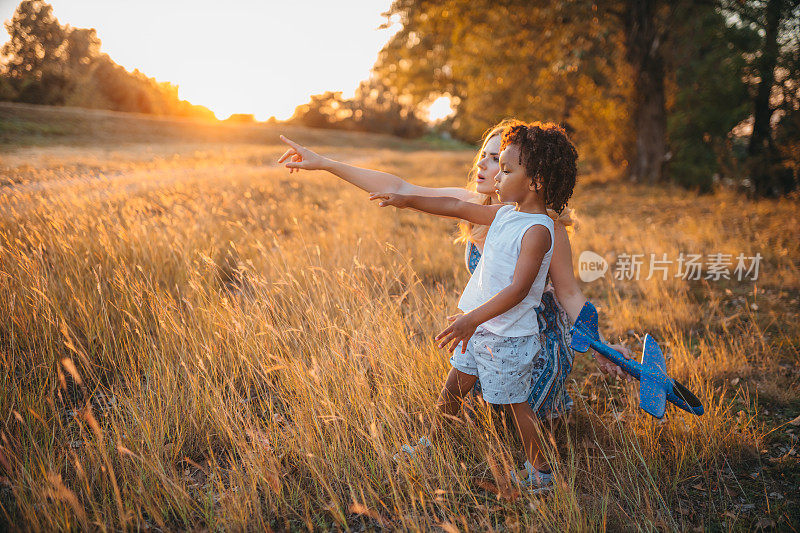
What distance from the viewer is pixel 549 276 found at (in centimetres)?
214

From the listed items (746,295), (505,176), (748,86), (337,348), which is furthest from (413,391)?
(748,86)

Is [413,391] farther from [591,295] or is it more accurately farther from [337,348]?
[591,295]

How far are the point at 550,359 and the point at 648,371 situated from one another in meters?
0.41

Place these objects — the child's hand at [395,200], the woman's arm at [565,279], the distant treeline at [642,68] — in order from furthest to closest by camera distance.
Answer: the distant treeline at [642,68] → the woman's arm at [565,279] → the child's hand at [395,200]

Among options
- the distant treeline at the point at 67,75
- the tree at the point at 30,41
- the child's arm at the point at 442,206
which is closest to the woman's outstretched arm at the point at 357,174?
the child's arm at the point at 442,206

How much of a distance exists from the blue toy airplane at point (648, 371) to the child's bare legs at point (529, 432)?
381 mm

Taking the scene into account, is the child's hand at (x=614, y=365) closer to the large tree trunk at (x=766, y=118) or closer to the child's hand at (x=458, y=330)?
the child's hand at (x=458, y=330)

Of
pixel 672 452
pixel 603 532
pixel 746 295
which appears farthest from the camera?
pixel 746 295

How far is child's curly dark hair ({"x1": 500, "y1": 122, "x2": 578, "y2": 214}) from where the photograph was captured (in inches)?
70.2

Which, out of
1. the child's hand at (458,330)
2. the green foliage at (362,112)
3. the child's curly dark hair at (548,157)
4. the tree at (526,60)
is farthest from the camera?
the green foliage at (362,112)

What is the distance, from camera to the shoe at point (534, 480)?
185 cm

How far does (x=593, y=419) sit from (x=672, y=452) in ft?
1.36

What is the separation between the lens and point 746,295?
442 cm

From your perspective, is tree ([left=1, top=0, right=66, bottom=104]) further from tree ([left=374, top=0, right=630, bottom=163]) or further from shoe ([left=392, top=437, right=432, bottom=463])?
tree ([left=374, top=0, right=630, bottom=163])
